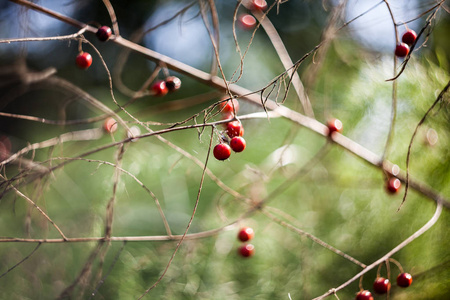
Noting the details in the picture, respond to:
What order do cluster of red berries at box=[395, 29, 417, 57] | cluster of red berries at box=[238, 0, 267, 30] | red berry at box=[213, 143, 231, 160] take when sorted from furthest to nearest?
1. cluster of red berries at box=[238, 0, 267, 30]
2. cluster of red berries at box=[395, 29, 417, 57]
3. red berry at box=[213, 143, 231, 160]

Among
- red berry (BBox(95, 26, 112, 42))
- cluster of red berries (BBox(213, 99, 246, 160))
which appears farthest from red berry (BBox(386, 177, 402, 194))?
red berry (BBox(95, 26, 112, 42))

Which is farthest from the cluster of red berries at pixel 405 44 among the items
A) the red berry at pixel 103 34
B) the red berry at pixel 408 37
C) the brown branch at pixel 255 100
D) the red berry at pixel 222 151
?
the red berry at pixel 103 34

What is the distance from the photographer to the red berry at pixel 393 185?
0.64m

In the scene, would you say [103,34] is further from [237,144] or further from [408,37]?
[408,37]

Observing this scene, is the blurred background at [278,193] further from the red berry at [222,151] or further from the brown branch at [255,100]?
the red berry at [222,151]

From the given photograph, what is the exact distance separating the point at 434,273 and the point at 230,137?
446 mm

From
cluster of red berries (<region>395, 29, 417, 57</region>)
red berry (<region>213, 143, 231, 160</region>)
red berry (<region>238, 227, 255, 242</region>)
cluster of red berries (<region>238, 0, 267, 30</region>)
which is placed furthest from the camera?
red berry (<region>238, 227, 255, 242</region>)

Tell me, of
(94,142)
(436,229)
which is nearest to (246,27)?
(436,229)

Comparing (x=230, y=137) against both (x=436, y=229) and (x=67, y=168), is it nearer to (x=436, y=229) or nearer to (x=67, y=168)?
(x=436, y=229)

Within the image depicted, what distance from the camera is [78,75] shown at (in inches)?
81.7

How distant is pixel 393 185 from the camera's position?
2.10 feet

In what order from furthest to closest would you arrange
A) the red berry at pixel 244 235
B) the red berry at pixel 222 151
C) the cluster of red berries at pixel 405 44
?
the red berry at pixel 244 235 → the cluster of red berries at pixel 405 44 → the red berry at pixel 222 151

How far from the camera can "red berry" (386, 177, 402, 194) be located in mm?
641

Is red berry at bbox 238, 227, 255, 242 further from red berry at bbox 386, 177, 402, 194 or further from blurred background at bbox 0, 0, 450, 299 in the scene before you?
red berry at bbox 386, 177, 402, 194
